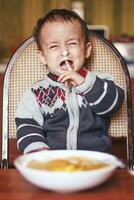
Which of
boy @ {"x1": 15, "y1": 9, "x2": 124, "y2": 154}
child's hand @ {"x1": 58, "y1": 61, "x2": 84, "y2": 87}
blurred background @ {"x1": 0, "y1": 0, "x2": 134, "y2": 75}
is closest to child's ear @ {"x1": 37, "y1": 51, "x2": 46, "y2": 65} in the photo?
boy @ {"x1": 15, "y1": 9, "x2": 124, "y2": 154}

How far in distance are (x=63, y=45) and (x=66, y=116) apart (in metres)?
0.23

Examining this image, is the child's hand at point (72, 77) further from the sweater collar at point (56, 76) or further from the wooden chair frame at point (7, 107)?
the wooden chair frame at point (7, 107)

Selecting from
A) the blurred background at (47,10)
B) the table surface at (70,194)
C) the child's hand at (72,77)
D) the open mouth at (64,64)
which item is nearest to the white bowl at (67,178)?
the table surface at (70,194)

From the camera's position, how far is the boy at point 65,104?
1214 millimetres

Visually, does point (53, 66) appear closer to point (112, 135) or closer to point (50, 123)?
point (50, 123)

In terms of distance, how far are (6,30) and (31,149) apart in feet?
9.77

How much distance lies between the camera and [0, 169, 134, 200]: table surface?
2.42 ft

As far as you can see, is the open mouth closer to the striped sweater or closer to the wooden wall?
the striped sweater

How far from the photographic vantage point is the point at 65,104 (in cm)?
124

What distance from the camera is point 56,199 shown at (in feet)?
2.39

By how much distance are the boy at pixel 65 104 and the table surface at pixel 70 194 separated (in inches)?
14.7

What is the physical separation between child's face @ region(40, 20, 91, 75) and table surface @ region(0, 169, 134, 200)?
489 millimetres

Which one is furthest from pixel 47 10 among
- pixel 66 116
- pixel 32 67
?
pixel 66 116

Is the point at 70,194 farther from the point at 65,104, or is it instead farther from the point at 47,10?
the point at 47,10
